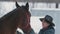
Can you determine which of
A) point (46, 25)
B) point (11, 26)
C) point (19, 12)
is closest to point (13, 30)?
point (11, 26)

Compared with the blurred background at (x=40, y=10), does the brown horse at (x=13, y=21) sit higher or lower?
higher

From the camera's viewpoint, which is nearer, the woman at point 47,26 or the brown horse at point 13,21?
the brown horse at point 13,21

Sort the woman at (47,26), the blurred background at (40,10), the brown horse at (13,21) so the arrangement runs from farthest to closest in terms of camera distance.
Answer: the blurred background at (40,10) < the woman at (47,26) < the brown horse at (13,21)

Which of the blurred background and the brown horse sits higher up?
the brown horse

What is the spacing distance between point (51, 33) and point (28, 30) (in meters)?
0.55

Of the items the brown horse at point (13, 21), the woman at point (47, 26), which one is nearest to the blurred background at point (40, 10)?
the woman at point (47, 26)

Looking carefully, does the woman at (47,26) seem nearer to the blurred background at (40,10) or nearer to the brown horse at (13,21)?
the brown horse at (13,21)

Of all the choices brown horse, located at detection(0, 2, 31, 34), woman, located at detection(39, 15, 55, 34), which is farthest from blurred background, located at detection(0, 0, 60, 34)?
brown horse, located at detection(0, 2, 31, 34)

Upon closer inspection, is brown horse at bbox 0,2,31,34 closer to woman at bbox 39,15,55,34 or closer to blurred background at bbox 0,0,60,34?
woman at bbox 39,15,55,34

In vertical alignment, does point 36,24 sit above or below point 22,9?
below

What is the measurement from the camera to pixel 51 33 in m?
3.90

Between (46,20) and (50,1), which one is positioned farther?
(50,1)

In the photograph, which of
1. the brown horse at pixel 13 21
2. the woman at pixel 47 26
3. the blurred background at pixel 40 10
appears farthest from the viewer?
the blurred background at pixel 40 10

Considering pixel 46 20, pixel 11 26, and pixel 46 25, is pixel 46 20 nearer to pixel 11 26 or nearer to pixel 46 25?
pixel 46 25
